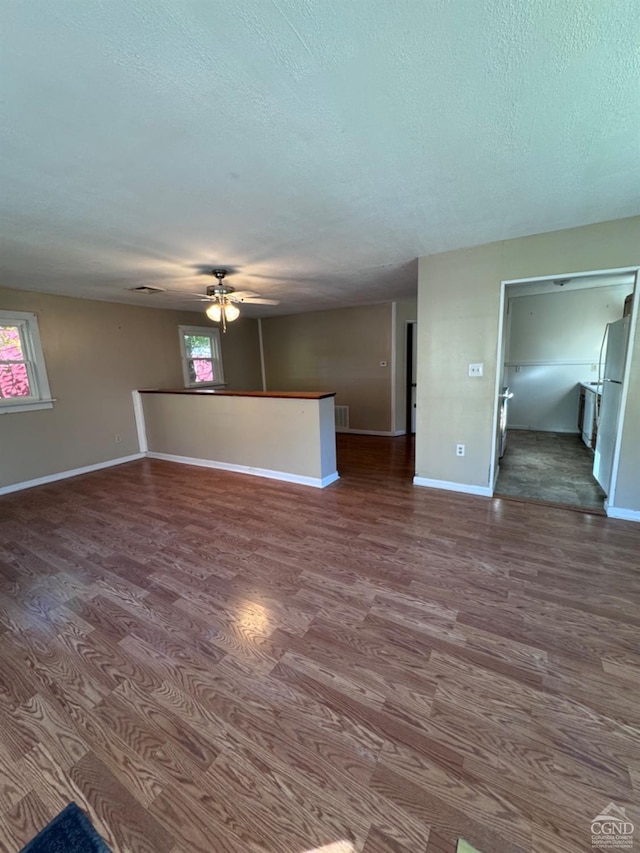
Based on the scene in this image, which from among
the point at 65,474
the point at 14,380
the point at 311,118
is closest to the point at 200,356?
the point at 14,380

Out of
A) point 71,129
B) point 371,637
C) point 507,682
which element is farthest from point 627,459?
point 71,129

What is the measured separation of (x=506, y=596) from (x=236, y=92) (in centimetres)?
273

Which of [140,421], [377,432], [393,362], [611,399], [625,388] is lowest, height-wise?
[377,432]

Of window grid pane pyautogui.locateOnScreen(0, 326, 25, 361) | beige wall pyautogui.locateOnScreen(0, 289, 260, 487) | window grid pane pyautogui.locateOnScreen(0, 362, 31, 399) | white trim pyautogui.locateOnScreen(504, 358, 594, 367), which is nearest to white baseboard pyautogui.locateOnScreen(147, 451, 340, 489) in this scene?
beige wall pyautogui.locateOnScreen(0, 289, 260, 487)

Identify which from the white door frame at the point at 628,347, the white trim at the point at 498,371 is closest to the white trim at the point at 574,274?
the white door frame at the point at 628,347

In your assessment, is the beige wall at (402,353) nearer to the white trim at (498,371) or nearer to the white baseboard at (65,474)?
the white trim at (498,371)

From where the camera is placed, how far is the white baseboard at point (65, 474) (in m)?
3.99

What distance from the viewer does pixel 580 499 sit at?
321cm

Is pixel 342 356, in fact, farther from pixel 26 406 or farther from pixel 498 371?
pixel 26 406

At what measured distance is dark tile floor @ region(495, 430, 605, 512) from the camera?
331 cm

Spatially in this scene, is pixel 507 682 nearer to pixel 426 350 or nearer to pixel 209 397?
pixel 426 350

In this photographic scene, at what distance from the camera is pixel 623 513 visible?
2.85 meters

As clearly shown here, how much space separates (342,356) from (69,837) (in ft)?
19.4

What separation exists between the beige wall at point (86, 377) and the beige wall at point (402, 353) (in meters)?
3.63
